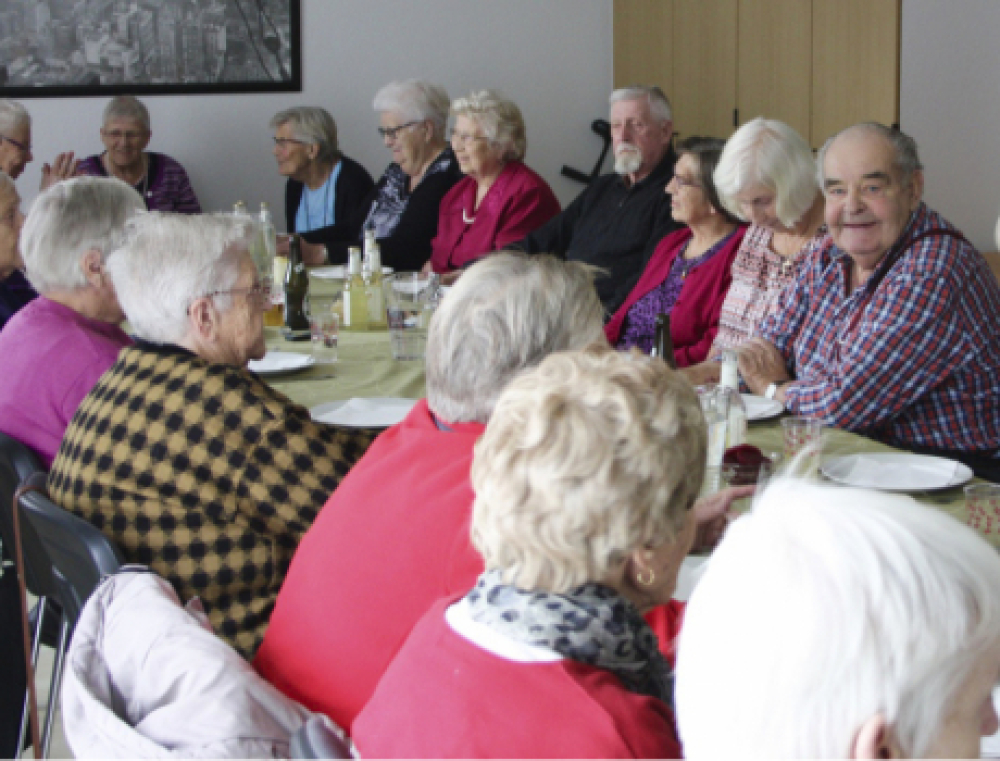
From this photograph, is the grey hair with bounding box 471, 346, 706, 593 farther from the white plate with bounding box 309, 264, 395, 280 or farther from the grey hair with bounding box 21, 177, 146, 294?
the white plate with bounding box 309, 264, 395, 280

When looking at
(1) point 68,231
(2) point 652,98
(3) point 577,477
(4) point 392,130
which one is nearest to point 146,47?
(4) point 392,130

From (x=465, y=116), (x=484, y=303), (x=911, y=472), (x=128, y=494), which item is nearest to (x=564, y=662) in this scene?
(x=484, y=303)

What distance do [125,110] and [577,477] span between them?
566 cm

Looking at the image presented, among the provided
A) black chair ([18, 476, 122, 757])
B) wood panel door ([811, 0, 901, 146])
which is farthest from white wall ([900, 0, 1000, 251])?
black chair ([18, 476, 122, 757])

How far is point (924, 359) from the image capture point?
2.45 meters

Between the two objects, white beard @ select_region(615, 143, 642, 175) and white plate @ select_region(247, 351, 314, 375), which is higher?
white beard @ select_region(615, 143, 642, 175)

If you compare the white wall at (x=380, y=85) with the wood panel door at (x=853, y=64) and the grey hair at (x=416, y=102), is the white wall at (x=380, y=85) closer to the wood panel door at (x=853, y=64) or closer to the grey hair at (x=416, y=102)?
the grey hair at (x=416, y=102)

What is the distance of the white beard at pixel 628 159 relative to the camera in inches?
164

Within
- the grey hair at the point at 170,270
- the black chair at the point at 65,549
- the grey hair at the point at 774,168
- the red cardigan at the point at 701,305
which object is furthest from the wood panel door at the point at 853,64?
the black chair at the point at 65,549

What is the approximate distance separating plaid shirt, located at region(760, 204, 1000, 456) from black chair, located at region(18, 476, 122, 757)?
5.17 ft

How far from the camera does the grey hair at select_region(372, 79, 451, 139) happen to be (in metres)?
5.36

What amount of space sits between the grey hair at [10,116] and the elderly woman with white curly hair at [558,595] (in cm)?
510

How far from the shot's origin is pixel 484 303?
154 centimetres

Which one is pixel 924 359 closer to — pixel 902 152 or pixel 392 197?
pixel 902 152
